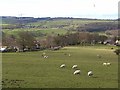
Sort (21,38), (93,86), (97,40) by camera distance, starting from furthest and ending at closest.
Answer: (97,40) → (21,38) → (93,86)

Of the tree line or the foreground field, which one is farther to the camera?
the tree line

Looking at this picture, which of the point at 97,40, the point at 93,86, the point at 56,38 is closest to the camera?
the point at 93,86

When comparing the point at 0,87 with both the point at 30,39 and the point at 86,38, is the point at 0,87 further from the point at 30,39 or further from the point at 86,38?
the point at 86,38

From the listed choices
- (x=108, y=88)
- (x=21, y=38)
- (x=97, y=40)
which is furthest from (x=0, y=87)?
(x=97, y=40)

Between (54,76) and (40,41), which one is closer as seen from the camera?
(54,76)

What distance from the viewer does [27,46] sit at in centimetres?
11800

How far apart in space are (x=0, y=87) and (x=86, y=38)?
147031 mm

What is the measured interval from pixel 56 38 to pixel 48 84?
120 meters

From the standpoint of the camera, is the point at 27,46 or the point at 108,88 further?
the point at 27,46

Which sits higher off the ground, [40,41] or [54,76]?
[54,76]

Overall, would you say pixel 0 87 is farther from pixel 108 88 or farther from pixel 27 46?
pixel 27 46

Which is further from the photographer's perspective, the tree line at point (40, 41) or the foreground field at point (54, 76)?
the tree line at point (40, 41)

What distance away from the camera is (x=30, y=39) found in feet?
390

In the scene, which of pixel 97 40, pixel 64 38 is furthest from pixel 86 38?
pixel 64 38
